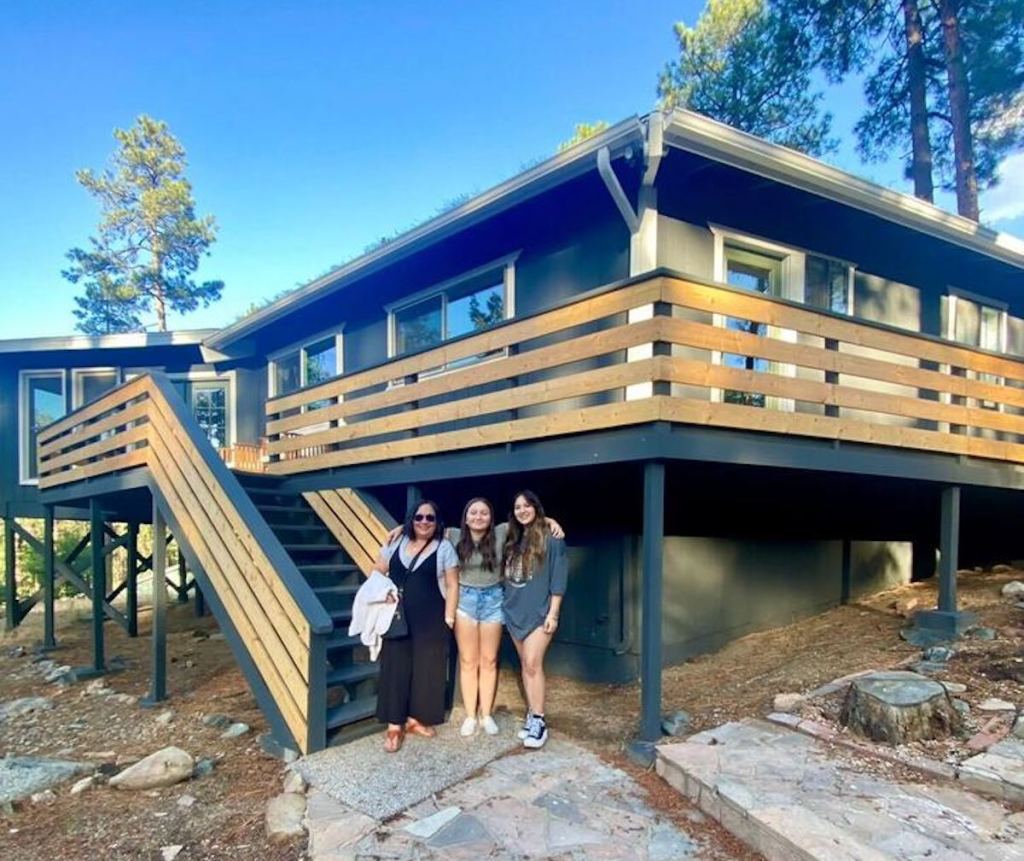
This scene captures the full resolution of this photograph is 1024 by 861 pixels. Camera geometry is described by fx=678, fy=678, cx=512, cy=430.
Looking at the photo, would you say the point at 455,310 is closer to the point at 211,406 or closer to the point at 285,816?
the point at 285,816

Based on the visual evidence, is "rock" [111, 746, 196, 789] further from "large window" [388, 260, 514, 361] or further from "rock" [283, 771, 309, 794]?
"large window" [388, 260, 514, 361]

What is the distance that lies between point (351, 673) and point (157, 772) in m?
1.25

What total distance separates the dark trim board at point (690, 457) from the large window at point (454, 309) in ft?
4.21

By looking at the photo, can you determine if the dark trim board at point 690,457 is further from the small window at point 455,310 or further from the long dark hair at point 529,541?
the small window at point 455,310

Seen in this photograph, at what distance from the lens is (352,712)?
4.40 m

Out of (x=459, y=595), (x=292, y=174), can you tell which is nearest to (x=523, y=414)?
(x=459, y=595)

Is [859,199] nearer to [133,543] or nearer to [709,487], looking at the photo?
[709,487]

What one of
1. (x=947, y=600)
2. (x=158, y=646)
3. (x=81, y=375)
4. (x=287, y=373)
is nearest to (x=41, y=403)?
(x=81, y=375)

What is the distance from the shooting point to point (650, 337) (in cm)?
405

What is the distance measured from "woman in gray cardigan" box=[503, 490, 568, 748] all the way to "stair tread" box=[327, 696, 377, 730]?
1017 millimetres

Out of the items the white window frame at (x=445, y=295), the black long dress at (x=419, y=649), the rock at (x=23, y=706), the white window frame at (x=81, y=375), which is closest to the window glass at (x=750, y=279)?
the white window frame at (x=445, y=295)

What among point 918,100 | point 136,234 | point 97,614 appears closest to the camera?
point 97,614

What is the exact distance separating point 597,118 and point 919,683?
679 inches

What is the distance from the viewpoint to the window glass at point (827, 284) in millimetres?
6484
